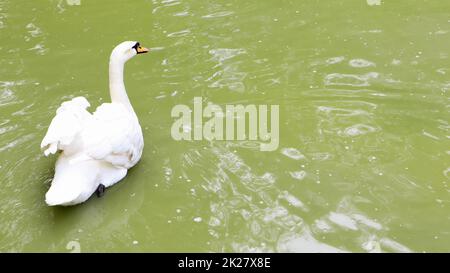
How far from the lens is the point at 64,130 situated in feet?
14.1

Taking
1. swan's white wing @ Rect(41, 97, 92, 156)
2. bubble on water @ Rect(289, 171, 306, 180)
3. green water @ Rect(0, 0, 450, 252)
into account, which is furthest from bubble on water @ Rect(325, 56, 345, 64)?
swan's white wing @ Rect(41, 97, 92, 156)

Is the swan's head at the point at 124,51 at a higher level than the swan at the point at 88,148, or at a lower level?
higher

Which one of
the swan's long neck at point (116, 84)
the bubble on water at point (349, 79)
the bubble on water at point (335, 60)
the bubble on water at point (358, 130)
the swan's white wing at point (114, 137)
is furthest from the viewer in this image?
the bubble on water at point (335, 60)

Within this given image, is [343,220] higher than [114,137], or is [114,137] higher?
[114,137]

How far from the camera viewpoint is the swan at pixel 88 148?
4.26 m

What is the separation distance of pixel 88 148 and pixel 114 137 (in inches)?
11.3

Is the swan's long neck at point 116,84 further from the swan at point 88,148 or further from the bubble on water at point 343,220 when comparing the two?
the bubble on water at point 343,220

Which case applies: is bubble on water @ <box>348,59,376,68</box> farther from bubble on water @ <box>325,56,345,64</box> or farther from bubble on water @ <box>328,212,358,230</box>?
bubble on water @ <box>328,212,358,230</box>

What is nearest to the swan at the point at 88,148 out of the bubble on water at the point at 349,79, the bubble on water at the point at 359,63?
the bubble on water at the point at 349,79

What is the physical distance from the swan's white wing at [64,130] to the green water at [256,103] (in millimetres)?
573

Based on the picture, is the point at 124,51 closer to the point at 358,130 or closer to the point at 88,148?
the point at 88,148

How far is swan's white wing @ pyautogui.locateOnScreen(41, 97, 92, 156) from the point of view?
14.0 feet

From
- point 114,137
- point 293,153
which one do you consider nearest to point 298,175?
point 293,153

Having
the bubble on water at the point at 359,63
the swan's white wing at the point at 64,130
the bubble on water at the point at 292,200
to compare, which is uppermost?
the swan's white wing at the point at 64,130
